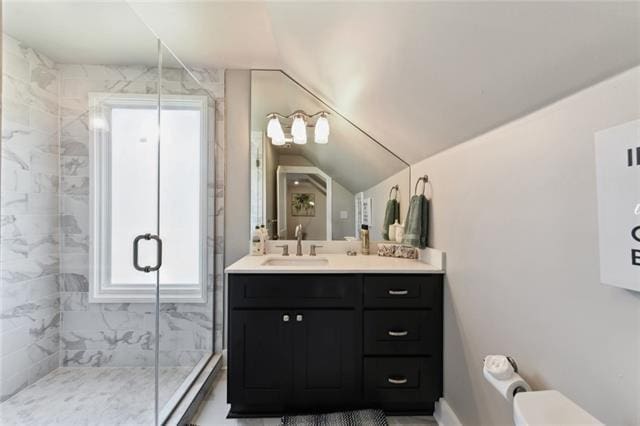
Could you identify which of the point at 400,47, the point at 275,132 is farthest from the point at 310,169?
the point at 400,47

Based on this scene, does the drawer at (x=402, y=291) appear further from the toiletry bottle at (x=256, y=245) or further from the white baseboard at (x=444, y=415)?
the toiletry bottle at (x=256, y=245)

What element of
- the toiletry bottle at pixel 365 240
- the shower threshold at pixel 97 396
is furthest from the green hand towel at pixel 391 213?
the shower threshold at pixel 97 396

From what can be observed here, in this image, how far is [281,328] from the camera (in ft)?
5.43

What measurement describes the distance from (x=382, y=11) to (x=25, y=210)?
7.61 ft

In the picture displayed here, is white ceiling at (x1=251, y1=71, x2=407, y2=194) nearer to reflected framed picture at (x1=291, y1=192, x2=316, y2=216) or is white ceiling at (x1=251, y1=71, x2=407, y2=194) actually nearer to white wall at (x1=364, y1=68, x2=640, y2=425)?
reflected framed picture at (x1=291, y1=192, x2=316, y2=216)

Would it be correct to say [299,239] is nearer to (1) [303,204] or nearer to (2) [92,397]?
(1) [303,204]

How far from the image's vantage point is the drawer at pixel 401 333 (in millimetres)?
1666

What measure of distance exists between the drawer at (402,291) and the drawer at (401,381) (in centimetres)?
32

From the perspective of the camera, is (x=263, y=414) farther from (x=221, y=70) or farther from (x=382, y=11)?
(x=221, y=70)

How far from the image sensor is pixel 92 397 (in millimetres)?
1896

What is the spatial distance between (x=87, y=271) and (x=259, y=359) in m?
1.50

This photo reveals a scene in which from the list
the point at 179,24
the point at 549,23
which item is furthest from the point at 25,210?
the point at 549,23

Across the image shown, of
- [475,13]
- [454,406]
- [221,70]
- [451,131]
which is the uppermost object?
[221,70]

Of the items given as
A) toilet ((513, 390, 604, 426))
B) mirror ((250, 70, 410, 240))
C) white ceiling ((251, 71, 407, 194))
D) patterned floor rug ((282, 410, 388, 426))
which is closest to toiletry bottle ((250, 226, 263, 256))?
mirror ((250, 70, 410, 240))
